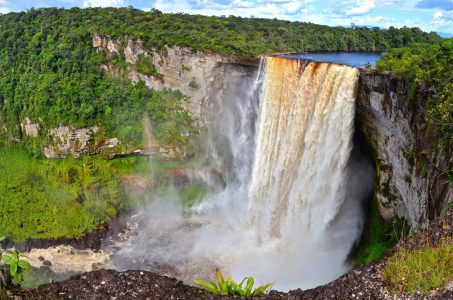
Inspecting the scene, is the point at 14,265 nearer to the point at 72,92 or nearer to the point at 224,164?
the point at 224,164

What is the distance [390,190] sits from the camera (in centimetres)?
1703

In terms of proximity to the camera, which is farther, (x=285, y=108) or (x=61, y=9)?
(x=61, y=9)

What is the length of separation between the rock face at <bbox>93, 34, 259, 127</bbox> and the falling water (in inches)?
55.1

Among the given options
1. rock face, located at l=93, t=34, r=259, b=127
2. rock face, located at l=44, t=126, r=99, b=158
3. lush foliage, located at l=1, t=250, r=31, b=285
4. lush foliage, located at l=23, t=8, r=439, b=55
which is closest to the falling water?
rock face, located at l=93, t=34, r=259, b=127

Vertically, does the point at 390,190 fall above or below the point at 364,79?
below

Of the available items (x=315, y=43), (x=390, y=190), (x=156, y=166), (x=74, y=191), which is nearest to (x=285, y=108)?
(x=390, y=190)

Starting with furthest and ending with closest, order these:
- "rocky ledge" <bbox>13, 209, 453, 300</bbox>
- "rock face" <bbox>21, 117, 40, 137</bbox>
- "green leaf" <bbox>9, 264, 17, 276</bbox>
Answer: "rock face" <bbox>21, 117, 40, 137</bbox>
"green leaf" <bbox>9, 264, 17, 276</bbox>
"rocky ledge" <bbox>13, 209, 453, 300</bbox>

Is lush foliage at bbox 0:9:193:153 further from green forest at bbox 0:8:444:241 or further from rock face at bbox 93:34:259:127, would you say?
rock face at bbox 93:34:259:127

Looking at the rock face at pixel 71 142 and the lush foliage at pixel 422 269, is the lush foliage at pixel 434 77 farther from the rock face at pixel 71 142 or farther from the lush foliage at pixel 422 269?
the rock face at pixel 71 142

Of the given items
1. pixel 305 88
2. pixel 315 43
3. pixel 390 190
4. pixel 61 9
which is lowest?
pixel 390 190

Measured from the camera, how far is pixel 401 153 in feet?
51.9

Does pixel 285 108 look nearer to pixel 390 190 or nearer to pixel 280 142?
pixel 280 142

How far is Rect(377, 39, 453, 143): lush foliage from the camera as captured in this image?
41.8 feet

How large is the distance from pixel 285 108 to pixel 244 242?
7146 mm
